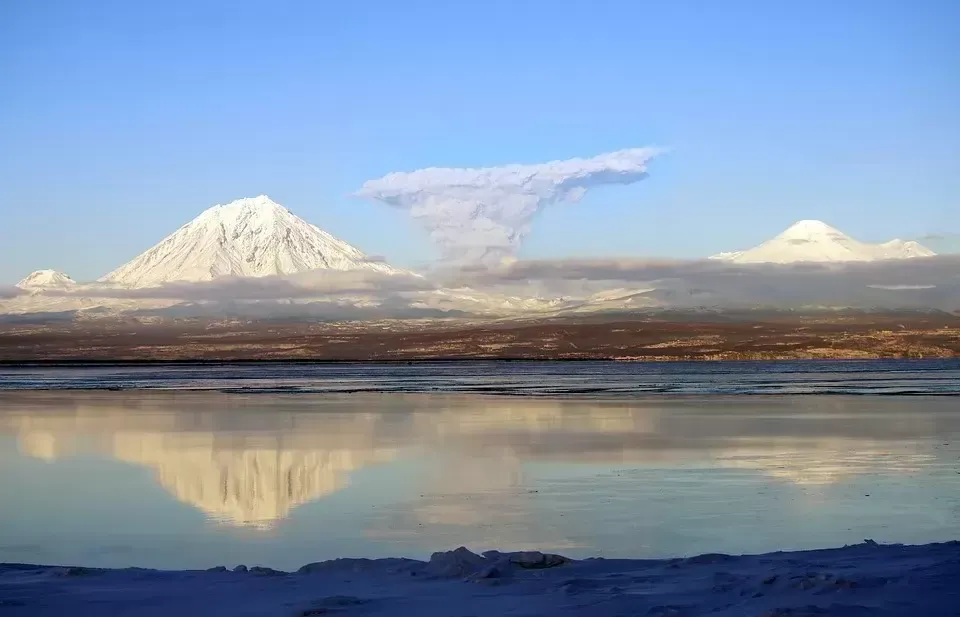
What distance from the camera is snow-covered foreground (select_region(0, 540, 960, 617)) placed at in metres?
7.30

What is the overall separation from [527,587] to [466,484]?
278 inches

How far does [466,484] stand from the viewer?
15148 millimetres

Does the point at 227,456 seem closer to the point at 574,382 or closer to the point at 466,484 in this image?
the point at 466,484

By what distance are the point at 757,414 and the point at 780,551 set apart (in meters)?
20.1

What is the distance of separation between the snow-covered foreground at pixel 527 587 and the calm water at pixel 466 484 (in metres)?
1.08

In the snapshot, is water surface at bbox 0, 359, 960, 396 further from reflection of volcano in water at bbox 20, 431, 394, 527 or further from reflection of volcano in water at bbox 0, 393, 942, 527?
reflection of volcano in water at bbox 20, 431, 394, 527

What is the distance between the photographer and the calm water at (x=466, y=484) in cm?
1079

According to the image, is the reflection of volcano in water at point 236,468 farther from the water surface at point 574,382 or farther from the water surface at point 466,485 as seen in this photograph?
the water surface at point 574,382

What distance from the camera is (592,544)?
1043cm

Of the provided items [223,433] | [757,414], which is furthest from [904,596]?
[757,414]

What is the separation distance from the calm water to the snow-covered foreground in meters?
1.08

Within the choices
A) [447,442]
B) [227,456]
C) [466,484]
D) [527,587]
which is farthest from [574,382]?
[527,587]

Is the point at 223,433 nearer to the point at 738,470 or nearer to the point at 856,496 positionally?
the point at 738,470

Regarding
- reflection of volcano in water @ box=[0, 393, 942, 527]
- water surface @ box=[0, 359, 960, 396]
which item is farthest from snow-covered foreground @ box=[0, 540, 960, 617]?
water surface @ box=[0, 359, 960, 396]
